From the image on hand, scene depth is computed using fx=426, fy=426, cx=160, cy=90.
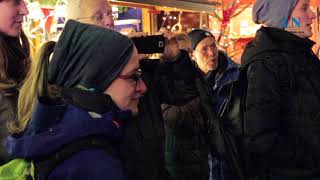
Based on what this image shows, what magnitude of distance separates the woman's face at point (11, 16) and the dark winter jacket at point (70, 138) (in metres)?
0.86

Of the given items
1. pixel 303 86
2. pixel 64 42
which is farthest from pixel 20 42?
pixel 303 86

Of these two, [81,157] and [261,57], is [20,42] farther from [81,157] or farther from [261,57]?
[261,57]

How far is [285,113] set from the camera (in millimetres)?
2176

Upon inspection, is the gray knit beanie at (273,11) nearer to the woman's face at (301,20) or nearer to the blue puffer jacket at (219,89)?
the woman's face at (301,20)

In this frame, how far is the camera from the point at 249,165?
2529mm

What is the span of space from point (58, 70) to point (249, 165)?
1.55 meters

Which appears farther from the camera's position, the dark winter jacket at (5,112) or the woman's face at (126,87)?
the dark winter jacket at (5,112)

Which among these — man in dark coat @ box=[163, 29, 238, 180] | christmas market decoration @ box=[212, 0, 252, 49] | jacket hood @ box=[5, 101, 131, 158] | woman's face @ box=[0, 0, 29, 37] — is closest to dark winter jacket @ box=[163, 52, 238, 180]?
man in dark coat @ box=[163, 29, 238, 180]

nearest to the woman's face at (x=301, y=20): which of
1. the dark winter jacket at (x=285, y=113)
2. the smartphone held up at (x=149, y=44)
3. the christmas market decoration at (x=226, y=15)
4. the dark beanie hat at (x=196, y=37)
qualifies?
the dark winter jacket at (x=285, y=113)

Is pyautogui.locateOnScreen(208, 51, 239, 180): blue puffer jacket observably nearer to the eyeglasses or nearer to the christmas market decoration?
the eyeglasses

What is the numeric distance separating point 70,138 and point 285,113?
135 centimetres

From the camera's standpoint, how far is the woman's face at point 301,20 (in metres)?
2.40

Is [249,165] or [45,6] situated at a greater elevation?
[45,6]

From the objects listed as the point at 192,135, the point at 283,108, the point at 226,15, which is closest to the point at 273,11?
the point at 283,108
